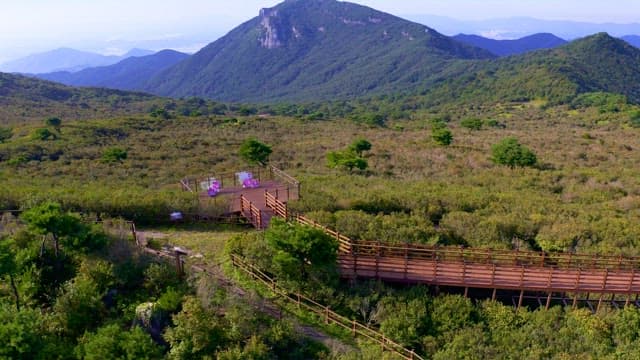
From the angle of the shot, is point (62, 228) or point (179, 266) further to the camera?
point (179, 266)

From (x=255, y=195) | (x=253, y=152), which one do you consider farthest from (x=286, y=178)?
(x=253, y=152)

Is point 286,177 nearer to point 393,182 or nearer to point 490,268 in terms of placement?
point 393,182

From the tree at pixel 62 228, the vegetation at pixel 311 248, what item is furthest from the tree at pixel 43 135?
the tree at pixel 62 228

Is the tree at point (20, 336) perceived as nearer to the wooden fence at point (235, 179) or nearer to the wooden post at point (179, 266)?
the wooden post at point (179, 266)

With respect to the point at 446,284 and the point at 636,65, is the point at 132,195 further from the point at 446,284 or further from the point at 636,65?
the point at 636,65

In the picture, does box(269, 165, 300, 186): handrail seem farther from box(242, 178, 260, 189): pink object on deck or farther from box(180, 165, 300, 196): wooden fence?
box(242, 178, 260, 189): pink object on deck

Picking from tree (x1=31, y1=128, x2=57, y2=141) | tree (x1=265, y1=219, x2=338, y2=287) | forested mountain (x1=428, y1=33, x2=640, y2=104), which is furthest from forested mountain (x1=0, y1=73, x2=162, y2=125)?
forested mountain (x1=428, y1=33, x2=640, y2=104)
